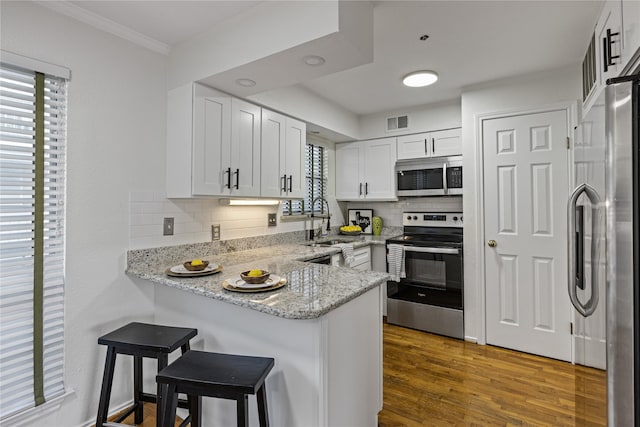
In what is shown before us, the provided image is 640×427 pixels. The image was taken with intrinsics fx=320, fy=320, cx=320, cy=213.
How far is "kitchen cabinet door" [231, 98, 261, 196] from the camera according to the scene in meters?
2.40

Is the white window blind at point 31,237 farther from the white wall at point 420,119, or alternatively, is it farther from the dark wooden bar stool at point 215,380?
the white wall at point 420,119

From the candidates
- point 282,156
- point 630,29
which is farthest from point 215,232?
point 630,29

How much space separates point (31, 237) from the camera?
171cm

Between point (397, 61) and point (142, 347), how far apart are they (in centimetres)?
261

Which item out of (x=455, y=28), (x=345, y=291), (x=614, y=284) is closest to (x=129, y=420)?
(x=345, y=291)

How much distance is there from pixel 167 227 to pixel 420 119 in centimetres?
292

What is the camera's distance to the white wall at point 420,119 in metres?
3.52

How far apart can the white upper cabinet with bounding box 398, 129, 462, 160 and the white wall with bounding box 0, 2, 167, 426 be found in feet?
8.83

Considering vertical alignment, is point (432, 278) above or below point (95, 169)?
below

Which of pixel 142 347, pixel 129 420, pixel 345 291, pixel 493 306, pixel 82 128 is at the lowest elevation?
pixel 129 420

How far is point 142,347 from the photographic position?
1.59 m

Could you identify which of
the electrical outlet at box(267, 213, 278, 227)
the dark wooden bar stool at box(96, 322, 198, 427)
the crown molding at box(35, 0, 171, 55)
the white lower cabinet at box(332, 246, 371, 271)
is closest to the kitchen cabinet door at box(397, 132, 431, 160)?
the white lower cabinet at box(332, 246, 371, 271)

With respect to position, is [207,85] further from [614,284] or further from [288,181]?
[614,284]

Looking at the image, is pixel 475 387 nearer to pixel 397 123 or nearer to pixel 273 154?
pixel 273 154
